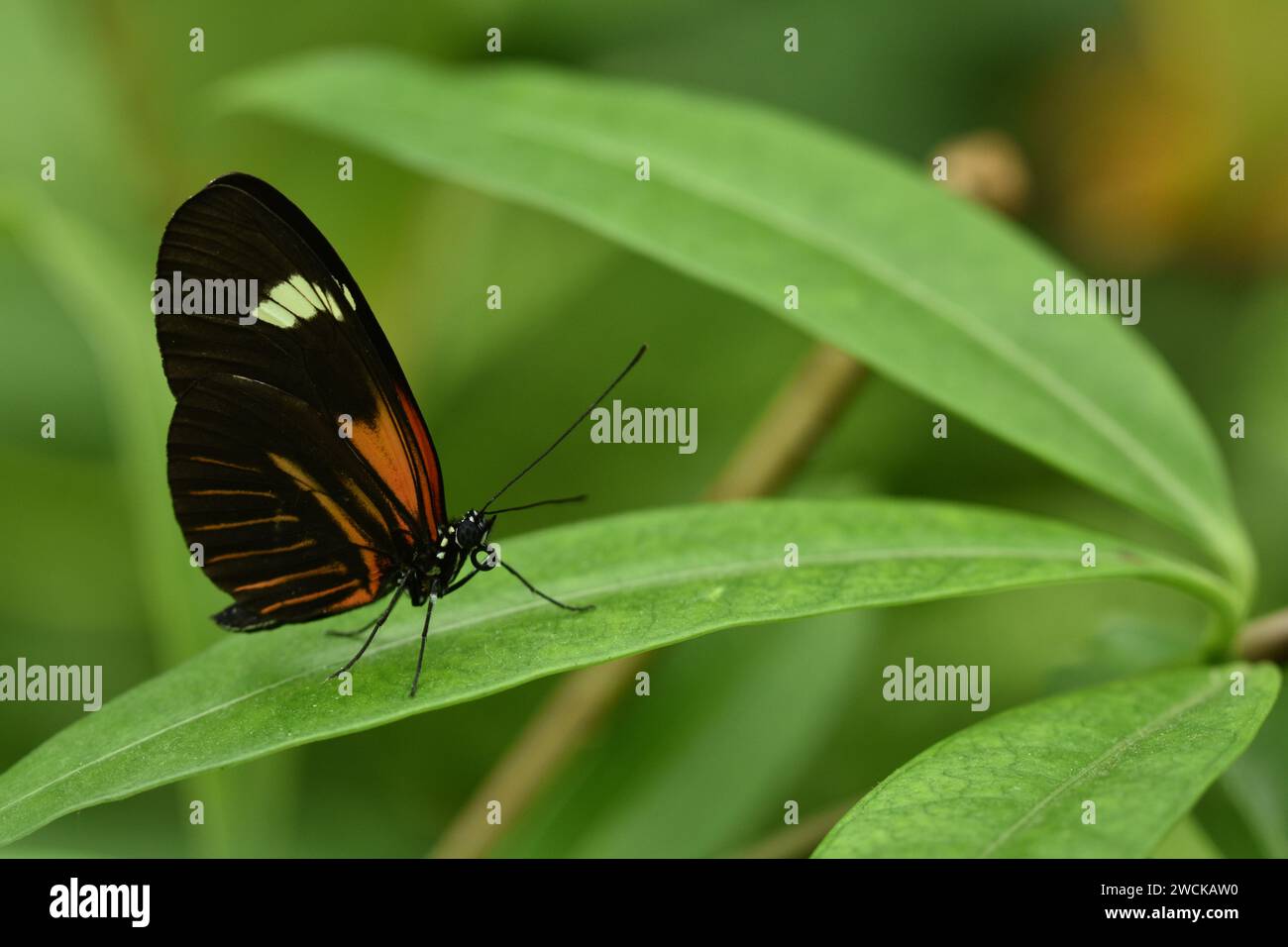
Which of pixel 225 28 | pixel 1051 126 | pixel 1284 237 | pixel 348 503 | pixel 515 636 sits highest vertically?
pixel 225 28

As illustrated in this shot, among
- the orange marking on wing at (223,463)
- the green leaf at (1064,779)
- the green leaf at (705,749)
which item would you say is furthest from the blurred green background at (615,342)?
the green leaf at (1064,779)

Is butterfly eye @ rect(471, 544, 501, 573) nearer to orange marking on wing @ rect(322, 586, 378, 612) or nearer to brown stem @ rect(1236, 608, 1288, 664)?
orange marking on wing @ rect(322, 586, 378, 612)

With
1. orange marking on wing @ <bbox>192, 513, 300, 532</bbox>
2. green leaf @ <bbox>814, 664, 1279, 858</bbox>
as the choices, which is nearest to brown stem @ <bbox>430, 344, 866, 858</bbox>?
orange marking on wing @ <bbox>192, 513, 300, 532</bbox>

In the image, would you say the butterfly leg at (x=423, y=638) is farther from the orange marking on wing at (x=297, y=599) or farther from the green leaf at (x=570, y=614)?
the orange marking on wing at (x=297, y=599)

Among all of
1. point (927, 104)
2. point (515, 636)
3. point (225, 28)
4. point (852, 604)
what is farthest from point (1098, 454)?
point (225, 28)

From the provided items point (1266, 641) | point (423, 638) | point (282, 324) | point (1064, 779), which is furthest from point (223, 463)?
point (1266, 641)

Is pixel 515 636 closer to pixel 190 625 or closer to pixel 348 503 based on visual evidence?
pixel 348 503

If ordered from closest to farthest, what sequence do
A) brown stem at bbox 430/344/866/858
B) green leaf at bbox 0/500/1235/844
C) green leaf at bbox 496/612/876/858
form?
green leaf at bbox 0/500/1235/844 → brown stem at bbox 430/344/866/858 → green leaf at bbox 496/612/876/858
